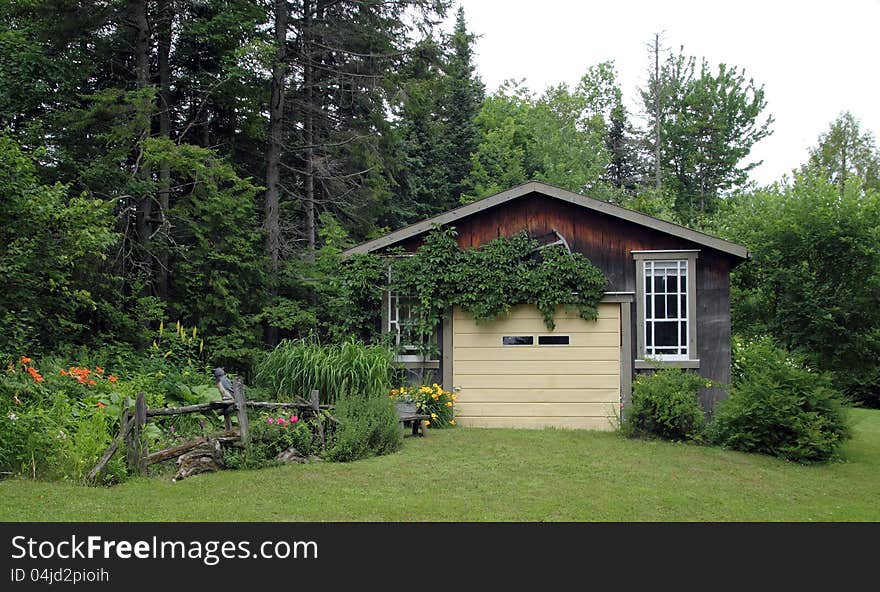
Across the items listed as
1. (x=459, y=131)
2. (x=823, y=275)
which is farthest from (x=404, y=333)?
(x=459, y=131)

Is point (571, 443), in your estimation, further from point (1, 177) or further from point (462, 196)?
point (462, 196)

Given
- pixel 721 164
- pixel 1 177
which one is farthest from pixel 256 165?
pixel 721 164

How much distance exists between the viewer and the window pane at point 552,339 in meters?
14.1

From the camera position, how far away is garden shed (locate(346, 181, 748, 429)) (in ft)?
44.9

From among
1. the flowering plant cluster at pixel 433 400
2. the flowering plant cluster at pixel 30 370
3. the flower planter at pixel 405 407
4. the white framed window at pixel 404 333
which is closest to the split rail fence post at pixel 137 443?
the flowering plant cluster at pixel 30 370

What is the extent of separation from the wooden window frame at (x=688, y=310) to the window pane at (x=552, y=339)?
1253mm

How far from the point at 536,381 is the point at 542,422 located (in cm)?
73

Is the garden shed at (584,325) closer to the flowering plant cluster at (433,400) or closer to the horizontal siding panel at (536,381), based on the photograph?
the horizontal siding panel at (536,381)

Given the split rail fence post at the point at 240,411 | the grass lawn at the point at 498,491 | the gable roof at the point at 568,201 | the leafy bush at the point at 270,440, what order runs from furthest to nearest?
the gable roof at the point at 568,201 → the split rail fence post at the point at 240,411 → the leafy bush at the point at 270,440 → the grass lawn at the point at 498,491

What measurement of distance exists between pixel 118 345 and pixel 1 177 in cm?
401

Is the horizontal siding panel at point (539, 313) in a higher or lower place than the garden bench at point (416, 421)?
higher

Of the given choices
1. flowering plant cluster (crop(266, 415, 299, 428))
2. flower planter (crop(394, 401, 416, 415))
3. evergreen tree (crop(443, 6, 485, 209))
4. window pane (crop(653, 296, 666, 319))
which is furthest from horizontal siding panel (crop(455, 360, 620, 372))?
evergreen tree (crop(443, 6, 485, 209))

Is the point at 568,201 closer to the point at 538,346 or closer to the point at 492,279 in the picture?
the point at 492,279

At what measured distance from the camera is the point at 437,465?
9.84 m
